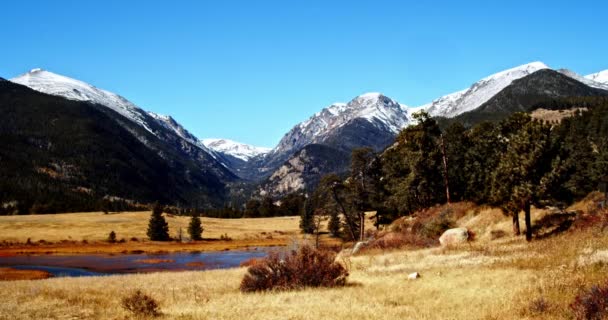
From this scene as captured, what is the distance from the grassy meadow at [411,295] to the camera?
48.9 ft

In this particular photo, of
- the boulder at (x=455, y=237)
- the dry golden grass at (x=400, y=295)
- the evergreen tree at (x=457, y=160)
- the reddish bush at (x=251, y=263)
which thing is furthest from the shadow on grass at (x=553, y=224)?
the evergreen tree at (x=457, y=160)

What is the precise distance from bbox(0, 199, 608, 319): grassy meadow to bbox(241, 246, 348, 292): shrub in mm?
857

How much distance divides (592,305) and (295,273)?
13334mm

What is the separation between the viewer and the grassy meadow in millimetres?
14898

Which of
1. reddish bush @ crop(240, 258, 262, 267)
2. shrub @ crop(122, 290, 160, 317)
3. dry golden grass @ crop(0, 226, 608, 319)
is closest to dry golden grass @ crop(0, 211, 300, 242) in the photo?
reddish bush @ crop(240, 258, 262, 267)

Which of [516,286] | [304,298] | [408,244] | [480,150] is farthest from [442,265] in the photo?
[480,150]

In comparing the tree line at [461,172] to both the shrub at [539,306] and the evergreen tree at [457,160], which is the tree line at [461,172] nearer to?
the evergreen tree at [457,160]

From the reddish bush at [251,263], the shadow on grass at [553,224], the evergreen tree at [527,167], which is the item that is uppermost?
the evergreen tree at [527,167]

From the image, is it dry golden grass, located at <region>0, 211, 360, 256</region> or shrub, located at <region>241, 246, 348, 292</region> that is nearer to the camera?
shrub, located at <region>241, 246, 348, 292</region>

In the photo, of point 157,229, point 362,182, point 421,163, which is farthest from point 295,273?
point 157,229

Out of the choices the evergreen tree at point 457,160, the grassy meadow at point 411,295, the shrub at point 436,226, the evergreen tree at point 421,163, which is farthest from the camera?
the evergreen tree at point 457,160

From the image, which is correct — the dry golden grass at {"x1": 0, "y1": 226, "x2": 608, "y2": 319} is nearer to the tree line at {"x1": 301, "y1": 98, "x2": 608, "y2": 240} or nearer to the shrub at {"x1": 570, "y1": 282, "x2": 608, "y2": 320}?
the shrub at {"x1": 570, "y1": 282, "x2": 608, "y2": 320}

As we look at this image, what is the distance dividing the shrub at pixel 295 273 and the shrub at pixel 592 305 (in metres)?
11.7

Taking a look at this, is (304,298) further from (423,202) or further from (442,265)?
(423,202)
